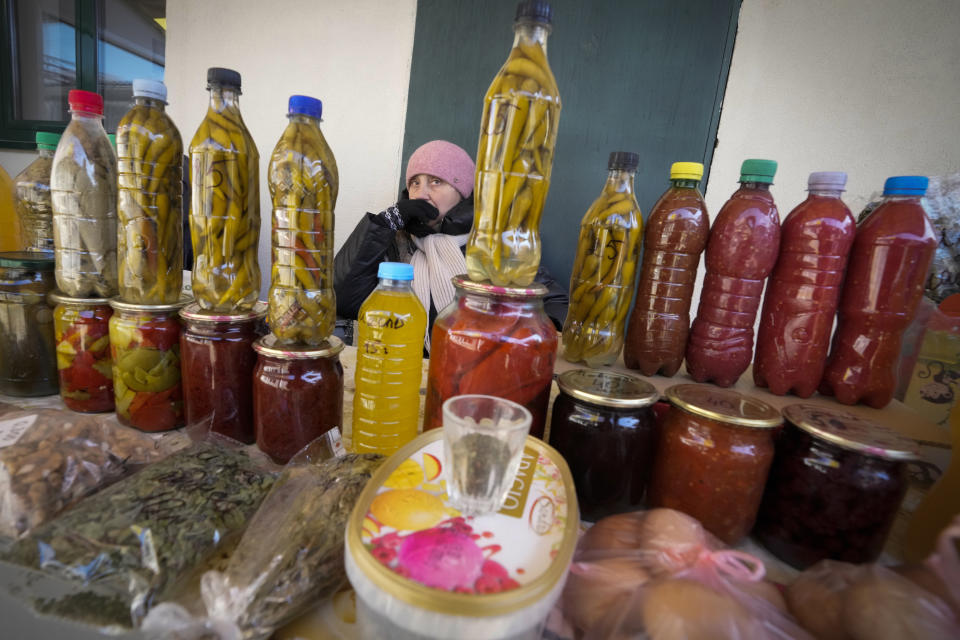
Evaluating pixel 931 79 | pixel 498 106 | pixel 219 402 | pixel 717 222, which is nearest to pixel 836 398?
pixel 717 222

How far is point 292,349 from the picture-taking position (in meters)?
0.71

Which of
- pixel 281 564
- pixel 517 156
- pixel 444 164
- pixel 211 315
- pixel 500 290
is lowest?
pixel 281 564

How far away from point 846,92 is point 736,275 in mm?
1612

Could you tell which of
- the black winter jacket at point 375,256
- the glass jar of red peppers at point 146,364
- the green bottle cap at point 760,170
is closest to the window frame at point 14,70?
the black winter jacket at point 375,256

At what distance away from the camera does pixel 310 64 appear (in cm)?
251

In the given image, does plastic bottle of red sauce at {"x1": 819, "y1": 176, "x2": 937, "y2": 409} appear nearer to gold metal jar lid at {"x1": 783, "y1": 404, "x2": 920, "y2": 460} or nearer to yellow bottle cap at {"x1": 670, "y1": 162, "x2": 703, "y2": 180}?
gold metal jar lid at {"x1": 783, "y1": 404, "x2": 920, "y2": 460}

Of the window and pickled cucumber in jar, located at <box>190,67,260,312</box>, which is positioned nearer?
pickled cucumber in jar, located at <box>190,67,260,312</box>

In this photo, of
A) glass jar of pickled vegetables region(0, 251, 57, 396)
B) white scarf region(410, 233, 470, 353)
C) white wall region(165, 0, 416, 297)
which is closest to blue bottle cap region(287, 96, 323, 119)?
glass jar of pickled vegetables region(0, 251, 57, 396)

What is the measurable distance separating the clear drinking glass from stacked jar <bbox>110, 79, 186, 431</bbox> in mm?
638

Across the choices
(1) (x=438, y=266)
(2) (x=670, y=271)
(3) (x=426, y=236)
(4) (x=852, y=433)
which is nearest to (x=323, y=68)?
(3) (x=426, y=236)

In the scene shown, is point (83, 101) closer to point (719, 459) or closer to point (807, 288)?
point (719, 459)

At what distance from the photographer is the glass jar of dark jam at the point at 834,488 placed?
0.58 metres

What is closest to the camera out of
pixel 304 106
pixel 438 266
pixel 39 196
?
pixel 304 106

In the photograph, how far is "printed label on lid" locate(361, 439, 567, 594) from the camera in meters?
0.39
